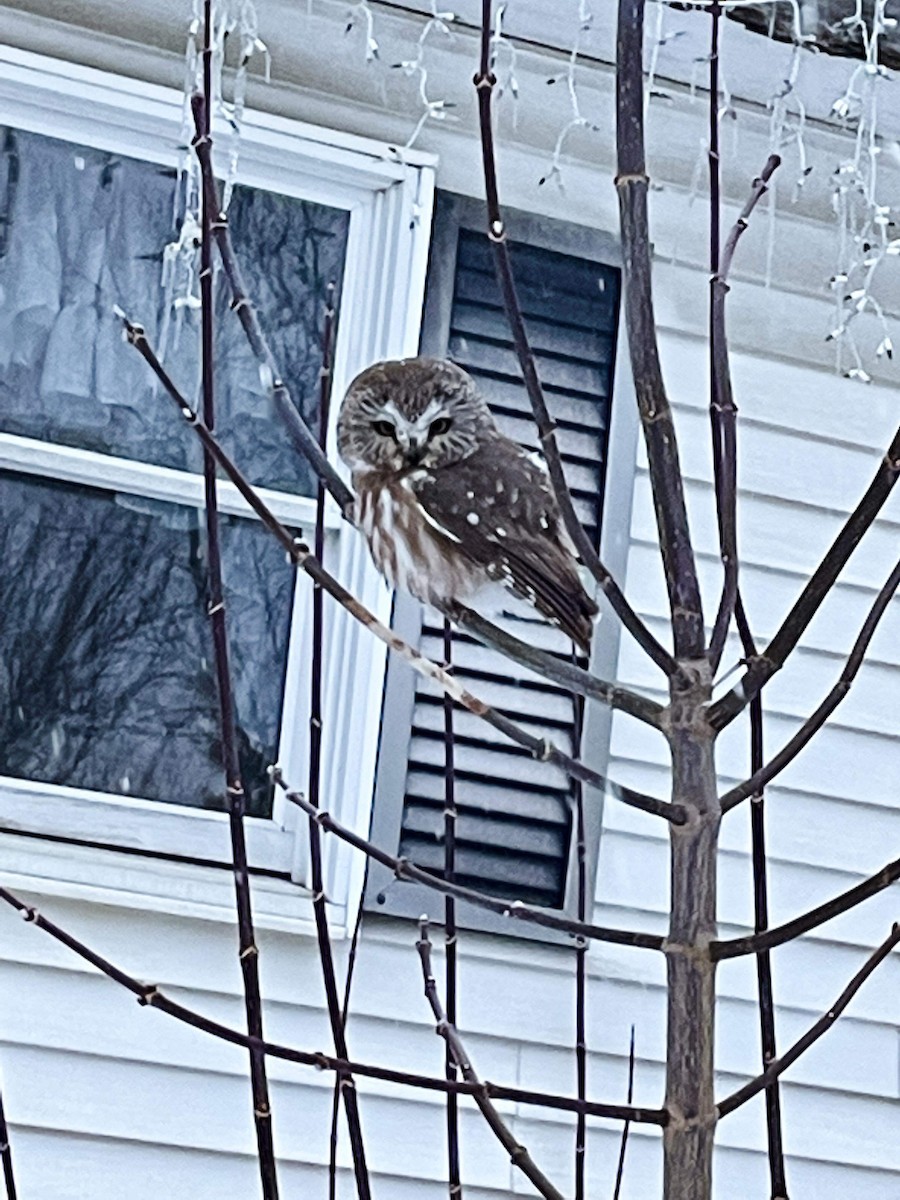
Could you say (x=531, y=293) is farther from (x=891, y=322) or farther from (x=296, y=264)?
(x=891, y=322)

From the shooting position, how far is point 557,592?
188 cm

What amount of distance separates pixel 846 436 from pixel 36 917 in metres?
2.56

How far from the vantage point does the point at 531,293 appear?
135 inches

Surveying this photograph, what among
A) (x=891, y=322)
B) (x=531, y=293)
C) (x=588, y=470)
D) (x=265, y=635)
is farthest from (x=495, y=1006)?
(x=891, y=322)

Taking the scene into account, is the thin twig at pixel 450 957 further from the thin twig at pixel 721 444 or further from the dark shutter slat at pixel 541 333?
the dark shutter slat at pixel 541 333

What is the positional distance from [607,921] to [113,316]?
1.22 metres

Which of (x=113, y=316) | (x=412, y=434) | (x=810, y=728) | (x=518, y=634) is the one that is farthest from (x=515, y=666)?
(x=810, y=728)

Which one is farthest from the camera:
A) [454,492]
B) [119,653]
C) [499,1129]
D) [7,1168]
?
[119,653]

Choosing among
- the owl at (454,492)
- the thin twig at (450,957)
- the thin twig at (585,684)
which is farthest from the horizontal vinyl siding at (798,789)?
the thin twig at (585,684)

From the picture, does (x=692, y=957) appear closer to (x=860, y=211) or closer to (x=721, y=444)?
(x=721, y=444)

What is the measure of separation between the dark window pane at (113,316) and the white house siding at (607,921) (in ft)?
0.60

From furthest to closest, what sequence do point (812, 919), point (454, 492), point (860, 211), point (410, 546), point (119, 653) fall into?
1. point (860, 211)
2. point (119, 653)
3. point (454, 492)
4. point (410, 546)
5. point (812, 919)

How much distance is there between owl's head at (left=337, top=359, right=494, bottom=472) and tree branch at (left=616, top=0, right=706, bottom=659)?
0.86 meters

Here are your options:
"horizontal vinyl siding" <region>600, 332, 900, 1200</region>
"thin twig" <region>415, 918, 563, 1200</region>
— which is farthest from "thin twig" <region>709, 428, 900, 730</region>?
"horizontal vinyl siding" <region>600, 332, 900, 1200</region>
